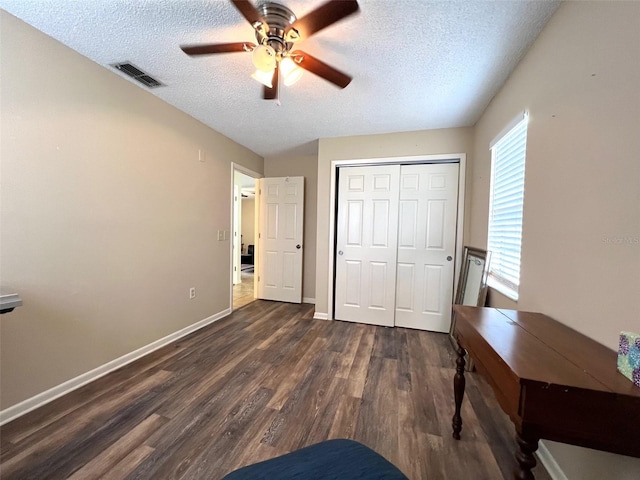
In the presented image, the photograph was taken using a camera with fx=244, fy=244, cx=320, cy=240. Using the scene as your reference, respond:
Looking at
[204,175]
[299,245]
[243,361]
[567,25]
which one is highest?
[567,25]

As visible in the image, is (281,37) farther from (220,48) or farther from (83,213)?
(83,213)

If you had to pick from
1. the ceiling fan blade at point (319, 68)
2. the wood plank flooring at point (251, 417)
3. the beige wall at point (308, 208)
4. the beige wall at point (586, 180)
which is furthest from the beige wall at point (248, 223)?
the beige wall at point (586, 180)

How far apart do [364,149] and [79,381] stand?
3512mm

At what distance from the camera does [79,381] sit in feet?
6.00

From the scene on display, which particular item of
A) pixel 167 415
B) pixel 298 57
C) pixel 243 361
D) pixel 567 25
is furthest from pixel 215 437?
pixel 567 25

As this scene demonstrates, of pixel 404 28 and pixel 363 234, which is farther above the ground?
pixel 404 28

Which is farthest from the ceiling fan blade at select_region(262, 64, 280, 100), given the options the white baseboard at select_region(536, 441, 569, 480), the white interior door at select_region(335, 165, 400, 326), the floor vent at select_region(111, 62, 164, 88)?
the white baseboard at select_region(536, 441, 569, 480)

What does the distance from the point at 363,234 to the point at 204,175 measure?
2118mm

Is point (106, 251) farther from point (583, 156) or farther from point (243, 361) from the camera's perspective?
point (583, 156)

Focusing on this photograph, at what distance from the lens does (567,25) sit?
124 cm

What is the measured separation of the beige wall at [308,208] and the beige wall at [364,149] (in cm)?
76

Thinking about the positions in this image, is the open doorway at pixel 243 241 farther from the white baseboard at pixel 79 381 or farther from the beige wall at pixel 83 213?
the white baseboard at pixel 79 381

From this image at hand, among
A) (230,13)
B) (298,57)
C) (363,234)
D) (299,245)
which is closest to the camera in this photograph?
(230,13)

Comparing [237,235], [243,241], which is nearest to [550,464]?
[237,235]
